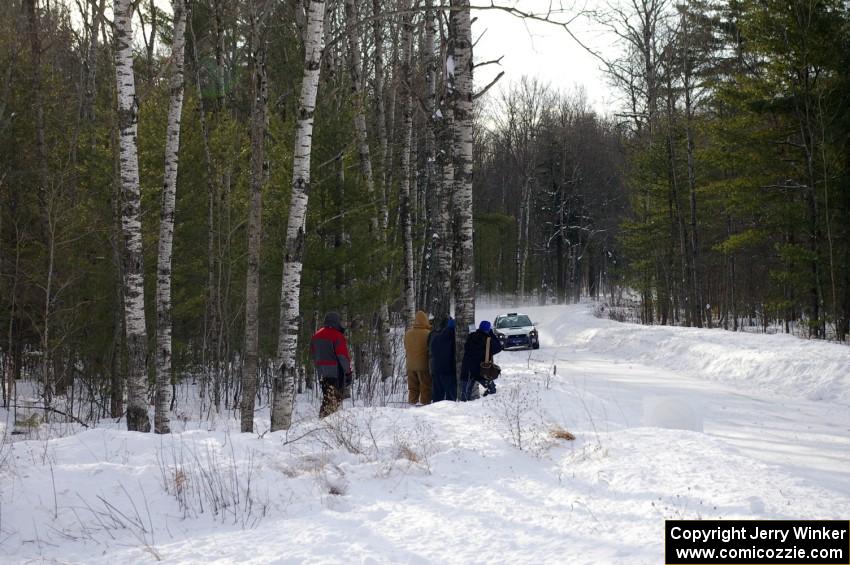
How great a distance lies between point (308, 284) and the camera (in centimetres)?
1606

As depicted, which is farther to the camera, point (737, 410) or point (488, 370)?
point (488, 370)

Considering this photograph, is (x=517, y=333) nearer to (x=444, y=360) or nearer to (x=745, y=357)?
(x=745, y=357)

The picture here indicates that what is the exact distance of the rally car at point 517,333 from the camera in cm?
2655

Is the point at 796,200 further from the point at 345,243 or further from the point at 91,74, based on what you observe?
the point at 91,74

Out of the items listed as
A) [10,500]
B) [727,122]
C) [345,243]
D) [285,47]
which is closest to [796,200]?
[727,122]

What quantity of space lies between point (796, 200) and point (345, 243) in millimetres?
16451

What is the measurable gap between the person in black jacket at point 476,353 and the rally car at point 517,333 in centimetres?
1378

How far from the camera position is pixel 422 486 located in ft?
21.0

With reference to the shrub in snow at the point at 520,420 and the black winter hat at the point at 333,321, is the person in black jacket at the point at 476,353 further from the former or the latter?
the black winter hat at the point at 333,321

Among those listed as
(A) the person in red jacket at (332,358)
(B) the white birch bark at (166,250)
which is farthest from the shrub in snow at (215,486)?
(B) the white birch bark at (166,250)


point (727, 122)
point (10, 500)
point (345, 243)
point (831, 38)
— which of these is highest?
point (831, 38)

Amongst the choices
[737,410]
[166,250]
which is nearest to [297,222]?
[166,250]

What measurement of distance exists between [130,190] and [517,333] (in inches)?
738

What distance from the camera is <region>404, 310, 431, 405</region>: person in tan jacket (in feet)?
43.6
